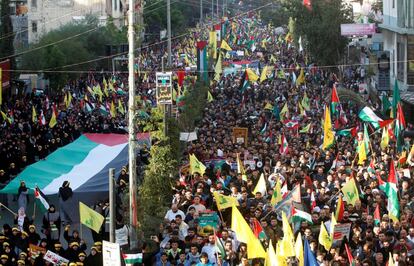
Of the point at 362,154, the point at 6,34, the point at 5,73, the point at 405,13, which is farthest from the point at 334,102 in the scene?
the point at 6,34

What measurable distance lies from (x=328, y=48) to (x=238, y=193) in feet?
132

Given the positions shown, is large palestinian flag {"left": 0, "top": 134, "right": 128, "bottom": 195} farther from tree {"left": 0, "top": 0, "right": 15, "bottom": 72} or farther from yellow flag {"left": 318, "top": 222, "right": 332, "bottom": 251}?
tree {"left": 0, "top": 0, "right": 15, "bottom": 72}

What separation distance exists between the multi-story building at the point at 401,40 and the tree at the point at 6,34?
1780 centimetres

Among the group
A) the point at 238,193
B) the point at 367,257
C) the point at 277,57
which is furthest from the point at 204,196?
the point at 277,57

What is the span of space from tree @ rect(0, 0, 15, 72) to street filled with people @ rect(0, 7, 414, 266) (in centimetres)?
907

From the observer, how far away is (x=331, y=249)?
56.6 ft

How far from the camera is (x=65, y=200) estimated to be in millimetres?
24078

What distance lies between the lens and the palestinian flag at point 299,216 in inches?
750

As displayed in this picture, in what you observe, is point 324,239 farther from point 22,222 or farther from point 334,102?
point 334,102

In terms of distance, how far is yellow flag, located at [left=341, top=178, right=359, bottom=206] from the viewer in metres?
20.8

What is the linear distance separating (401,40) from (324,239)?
3317 centimetres

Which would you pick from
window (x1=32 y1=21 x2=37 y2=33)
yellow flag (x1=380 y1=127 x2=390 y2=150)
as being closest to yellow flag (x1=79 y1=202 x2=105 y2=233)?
yellow flag (x1=380 y1=127 x2=390 y2=150)

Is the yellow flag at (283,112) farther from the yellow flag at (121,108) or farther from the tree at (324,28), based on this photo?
the tree at (324,28)

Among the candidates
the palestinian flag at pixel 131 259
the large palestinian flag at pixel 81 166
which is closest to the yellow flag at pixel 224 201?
the palestinian flag at pixel 131 259
